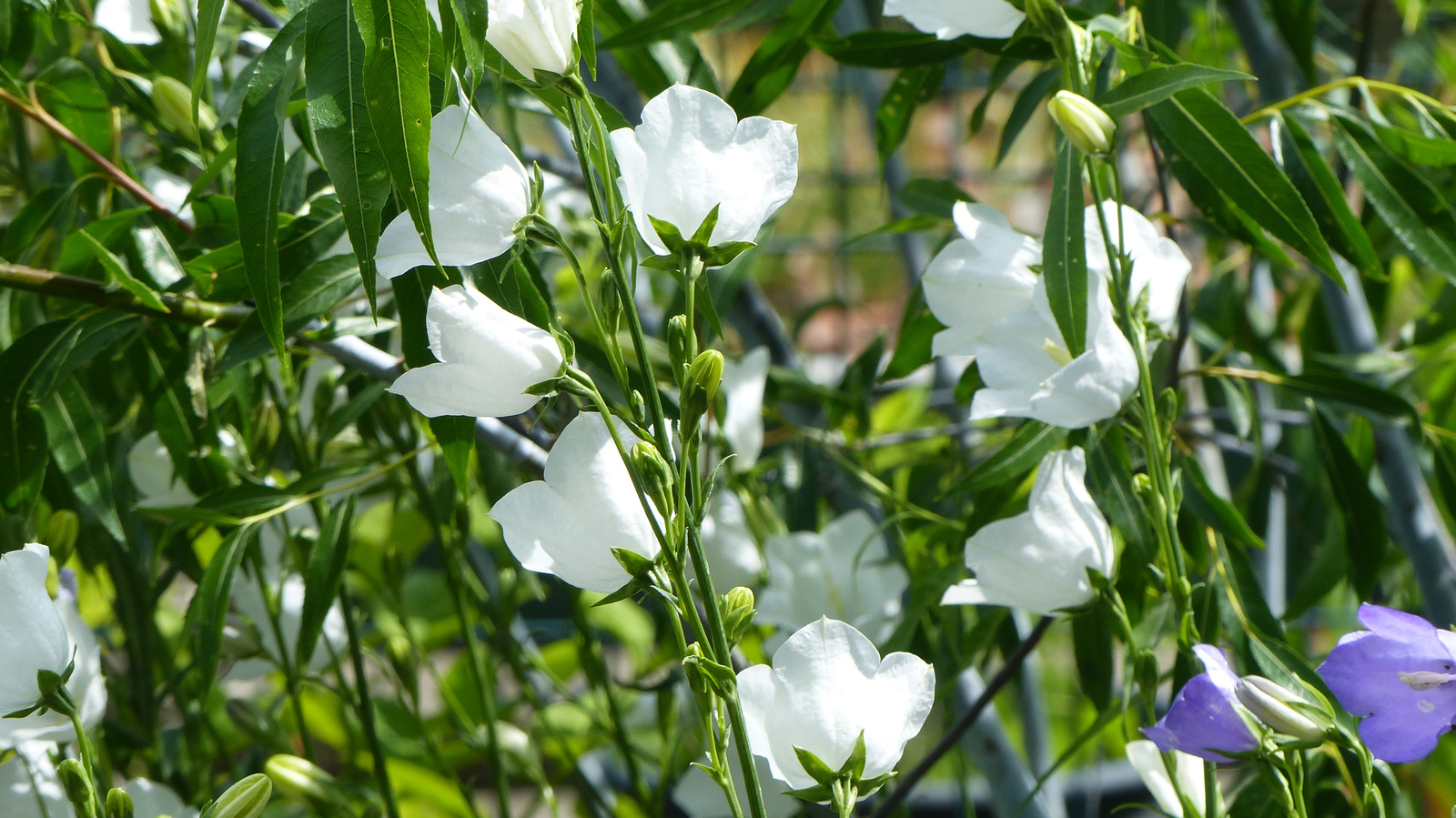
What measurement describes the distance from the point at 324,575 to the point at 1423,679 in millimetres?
321

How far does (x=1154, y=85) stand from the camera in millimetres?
299

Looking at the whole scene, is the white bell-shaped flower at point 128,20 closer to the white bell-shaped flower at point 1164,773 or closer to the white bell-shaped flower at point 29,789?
the white bell-shaped flower at point 29,789

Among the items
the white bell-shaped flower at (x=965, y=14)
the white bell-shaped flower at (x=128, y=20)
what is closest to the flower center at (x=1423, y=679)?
the white bell-shaped flower at (x=965, y=14)

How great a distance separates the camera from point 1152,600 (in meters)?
0.44

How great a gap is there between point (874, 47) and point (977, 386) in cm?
13

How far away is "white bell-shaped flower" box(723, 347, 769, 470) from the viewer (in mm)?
510

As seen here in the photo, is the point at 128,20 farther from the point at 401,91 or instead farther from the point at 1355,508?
the point at 1355,508

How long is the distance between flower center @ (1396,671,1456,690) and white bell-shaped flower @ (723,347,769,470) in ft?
0.96

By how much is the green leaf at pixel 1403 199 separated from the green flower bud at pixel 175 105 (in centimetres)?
41

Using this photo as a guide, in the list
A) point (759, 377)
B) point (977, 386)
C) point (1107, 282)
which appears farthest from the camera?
point (759, 377)

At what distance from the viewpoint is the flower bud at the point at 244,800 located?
10.6 inches

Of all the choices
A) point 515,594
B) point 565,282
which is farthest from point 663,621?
point 565,282

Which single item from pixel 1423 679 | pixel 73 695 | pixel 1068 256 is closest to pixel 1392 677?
pixel 1423 679

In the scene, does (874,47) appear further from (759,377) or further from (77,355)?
(77,355)
